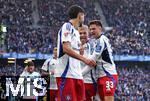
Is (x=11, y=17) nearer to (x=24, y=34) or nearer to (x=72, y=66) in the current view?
(x=24, y=34)

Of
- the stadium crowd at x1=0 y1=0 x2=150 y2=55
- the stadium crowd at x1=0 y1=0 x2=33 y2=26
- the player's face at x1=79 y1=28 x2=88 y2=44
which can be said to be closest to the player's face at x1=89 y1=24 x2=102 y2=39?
the player's face at x1=79 y1=28 x2=88 y2=44

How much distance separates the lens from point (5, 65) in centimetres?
3522

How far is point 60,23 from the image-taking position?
40.6 metres

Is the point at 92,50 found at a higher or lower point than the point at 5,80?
higher

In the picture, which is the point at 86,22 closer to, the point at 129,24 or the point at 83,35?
the point at 129,24

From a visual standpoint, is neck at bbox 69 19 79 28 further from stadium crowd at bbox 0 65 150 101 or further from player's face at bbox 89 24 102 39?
stadium crowd at bbox 0 65 150 101

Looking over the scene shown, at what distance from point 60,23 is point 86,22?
8.48ft

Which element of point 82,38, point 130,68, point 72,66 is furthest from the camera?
point 130,68

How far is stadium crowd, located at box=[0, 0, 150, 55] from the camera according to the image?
37094 mm

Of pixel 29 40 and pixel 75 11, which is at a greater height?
pixel 75 11

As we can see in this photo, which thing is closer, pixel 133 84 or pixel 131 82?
pixel 133 84

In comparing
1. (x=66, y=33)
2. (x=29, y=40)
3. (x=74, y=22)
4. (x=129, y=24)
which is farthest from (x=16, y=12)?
(x=66, y=33)

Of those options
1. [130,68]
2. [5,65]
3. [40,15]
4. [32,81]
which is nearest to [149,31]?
[130,68]

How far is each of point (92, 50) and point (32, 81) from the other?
1.55m
